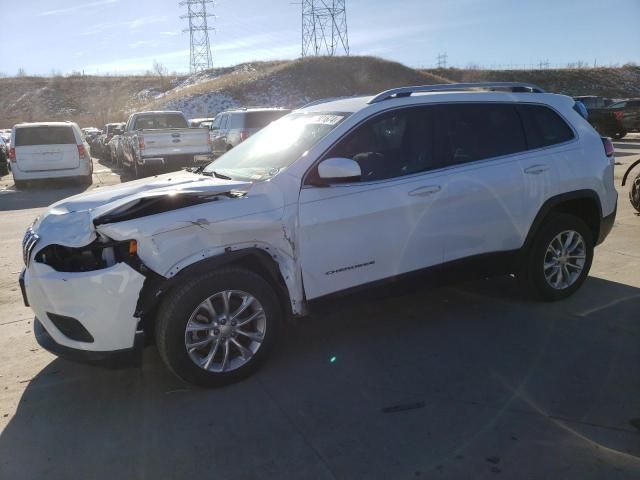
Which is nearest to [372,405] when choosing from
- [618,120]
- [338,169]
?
[338,169]

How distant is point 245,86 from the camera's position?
174 feet

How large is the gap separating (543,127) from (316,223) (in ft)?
7.90

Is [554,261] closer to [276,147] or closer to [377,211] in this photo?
[377,211]

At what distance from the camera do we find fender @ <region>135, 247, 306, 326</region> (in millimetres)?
3223

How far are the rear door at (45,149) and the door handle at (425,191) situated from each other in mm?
12666

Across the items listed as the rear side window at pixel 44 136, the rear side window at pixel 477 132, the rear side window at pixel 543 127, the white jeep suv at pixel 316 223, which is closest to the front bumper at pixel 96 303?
the white jeep suv at pixel 316 223

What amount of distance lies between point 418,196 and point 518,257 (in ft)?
4.08

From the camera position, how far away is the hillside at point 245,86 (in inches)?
2044

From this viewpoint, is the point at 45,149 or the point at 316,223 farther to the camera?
the point at 45,149

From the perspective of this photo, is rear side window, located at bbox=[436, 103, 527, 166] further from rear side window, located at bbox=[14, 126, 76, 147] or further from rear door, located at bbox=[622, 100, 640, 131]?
rear door, located at bbox=[622, 100, 640, 131]

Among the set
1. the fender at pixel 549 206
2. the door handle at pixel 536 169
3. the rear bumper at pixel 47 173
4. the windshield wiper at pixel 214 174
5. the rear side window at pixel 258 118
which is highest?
the rear side window at pixel 258 118

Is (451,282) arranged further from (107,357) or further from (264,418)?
(107,357)

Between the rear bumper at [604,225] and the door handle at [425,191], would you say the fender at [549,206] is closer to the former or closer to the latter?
the rear bumper at [604,225]

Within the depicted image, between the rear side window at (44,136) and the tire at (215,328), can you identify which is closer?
the tire at (215,328)
